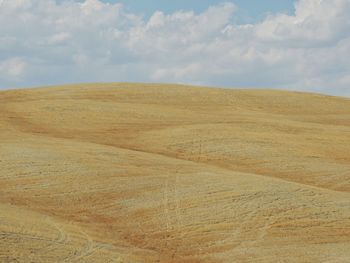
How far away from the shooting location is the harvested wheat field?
31844 millimetres

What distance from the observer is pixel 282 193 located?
128 ft

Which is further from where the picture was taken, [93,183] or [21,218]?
[93,183]

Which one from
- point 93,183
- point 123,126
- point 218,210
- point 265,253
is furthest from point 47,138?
point 265,253

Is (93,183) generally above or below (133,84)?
below

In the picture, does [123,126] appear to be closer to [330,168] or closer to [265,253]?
[330,168]

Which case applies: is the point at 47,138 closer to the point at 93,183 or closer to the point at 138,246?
the point at 93,183

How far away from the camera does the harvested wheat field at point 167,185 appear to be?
31.8m

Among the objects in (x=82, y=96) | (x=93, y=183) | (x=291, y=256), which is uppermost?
(x=82, y=96)

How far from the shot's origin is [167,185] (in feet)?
132

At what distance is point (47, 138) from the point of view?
5228 centimetres

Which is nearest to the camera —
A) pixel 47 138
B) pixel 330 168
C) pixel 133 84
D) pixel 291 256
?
pixel 291 256

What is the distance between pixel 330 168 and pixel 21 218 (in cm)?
2389

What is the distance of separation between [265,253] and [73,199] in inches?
459

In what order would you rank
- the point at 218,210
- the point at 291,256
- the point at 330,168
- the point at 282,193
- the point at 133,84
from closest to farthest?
the point at 291,256
the point at 218,210
the point at 282,193
the point at 330,168
the point at 133,84
